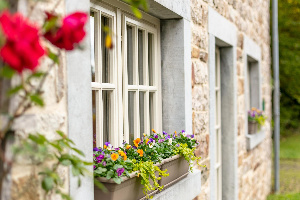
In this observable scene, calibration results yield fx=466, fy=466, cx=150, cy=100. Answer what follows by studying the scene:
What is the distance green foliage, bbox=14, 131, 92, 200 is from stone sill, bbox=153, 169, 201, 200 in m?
1.16

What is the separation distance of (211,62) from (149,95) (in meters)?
1.12

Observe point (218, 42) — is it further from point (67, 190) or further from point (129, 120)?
point (67, 190)

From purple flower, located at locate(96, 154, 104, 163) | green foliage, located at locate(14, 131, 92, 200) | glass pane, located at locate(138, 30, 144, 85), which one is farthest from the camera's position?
glass pane, located at locate(138, 30, 144, 85)

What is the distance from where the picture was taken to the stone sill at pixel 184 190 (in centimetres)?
295

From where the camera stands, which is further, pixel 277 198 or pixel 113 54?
pixel 277 198

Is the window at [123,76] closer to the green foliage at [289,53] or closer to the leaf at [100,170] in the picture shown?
the leaf at [100,170]

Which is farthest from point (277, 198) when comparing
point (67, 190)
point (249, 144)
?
point (67, 190)

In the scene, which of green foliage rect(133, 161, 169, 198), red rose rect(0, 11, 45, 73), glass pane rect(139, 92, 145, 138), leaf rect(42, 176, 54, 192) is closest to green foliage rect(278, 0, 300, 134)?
glass pane rect(139, 92, 145, 138)

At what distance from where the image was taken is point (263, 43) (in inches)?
325

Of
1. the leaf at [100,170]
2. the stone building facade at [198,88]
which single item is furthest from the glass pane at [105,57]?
the leaf at [100,170]

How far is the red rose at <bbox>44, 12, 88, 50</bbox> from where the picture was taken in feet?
4.28

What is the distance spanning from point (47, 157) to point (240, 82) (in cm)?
450

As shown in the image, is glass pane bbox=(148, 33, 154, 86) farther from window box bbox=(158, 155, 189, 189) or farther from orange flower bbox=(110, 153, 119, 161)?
orange flower bbox=(110, 153, 119, 161)

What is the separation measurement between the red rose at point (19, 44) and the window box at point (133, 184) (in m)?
1.19
